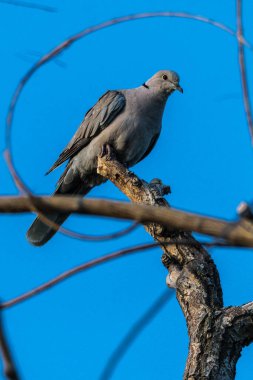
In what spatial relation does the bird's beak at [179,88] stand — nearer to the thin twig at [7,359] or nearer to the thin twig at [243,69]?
the thin twig at [243,69]

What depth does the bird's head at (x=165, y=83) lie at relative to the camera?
759cm

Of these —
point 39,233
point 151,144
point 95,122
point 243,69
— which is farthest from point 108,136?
point 243,69

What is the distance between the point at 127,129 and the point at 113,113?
0.89 ft

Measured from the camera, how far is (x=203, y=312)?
436 centimetres

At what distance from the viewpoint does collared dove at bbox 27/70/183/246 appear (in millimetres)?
6973

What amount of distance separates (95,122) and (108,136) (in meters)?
0.25

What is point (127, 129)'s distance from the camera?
7020mm

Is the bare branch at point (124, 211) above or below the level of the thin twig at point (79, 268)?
above

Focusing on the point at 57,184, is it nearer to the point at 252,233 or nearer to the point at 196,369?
the point at 196,369

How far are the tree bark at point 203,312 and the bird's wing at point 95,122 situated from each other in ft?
6.44

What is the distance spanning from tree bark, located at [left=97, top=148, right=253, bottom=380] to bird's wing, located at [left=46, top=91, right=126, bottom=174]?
196 cm

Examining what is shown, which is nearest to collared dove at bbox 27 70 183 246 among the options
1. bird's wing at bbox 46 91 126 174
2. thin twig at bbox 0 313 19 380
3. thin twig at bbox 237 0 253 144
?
bird's wing at bbox 46 91 126 174

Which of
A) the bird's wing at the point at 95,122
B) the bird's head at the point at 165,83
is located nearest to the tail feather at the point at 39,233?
the bird's wing at the point at 95,122

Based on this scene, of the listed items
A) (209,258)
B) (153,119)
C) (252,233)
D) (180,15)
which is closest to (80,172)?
(153,119)
